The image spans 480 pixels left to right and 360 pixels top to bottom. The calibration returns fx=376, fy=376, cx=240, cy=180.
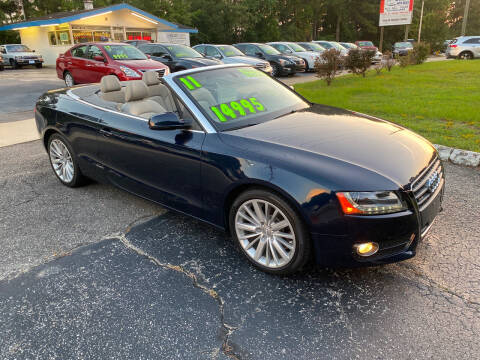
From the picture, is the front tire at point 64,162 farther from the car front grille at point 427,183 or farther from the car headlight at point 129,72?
the car headlight at point 129,72

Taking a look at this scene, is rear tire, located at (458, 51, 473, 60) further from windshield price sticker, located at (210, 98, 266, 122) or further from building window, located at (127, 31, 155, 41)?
windshield price sticker, located at (210, 98, 266, 122)

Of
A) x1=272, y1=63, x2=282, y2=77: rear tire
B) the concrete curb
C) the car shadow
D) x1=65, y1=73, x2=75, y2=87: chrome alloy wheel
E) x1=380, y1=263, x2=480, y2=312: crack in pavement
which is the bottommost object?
x1=272, y1=63, x2=282, y2=77: rear tire

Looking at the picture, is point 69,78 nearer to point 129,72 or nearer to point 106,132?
point 129,72

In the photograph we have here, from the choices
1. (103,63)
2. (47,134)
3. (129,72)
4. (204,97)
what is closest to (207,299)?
(204,97)

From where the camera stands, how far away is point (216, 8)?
39.7 metres

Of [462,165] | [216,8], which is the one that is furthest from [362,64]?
[216,8]

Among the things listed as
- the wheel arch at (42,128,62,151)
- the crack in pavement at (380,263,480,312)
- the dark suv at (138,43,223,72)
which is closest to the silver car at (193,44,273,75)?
the dark suv at (138,43,223,72)

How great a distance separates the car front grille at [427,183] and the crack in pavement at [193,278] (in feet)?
4.89

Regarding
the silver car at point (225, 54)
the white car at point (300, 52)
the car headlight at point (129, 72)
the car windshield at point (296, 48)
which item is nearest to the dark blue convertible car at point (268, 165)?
the car headlight at point (129, 72)

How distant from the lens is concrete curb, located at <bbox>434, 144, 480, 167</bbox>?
16.3 ft

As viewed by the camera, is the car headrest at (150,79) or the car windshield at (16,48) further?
the car windshield at (16,48)

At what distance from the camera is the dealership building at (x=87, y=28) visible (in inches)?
1052

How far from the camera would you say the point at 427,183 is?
2.68 m

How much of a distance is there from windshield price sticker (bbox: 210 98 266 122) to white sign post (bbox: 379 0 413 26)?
26895 millimetres
